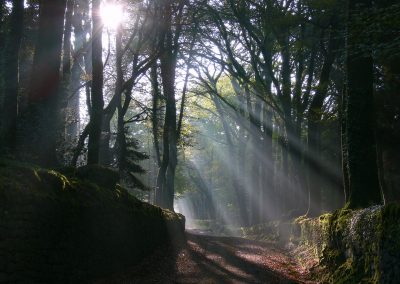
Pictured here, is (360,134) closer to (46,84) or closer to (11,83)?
(46,84)

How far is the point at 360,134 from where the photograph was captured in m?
9.88

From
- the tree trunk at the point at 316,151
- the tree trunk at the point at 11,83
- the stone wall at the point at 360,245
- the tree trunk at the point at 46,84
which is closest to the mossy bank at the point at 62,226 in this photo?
the tree trunk at the point at 46,84

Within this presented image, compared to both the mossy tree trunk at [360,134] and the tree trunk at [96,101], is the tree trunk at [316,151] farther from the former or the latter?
the tree trunk at [96,101]

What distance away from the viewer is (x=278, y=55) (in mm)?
23734

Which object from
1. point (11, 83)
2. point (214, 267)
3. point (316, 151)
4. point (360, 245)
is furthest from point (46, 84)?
point (316, 151)

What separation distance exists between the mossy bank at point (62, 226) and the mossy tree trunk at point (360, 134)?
209 inches

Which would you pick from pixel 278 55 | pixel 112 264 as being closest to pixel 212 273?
pixel 112 264

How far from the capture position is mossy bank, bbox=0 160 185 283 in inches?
229

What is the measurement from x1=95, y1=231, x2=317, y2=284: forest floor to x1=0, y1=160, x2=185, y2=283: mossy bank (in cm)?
62

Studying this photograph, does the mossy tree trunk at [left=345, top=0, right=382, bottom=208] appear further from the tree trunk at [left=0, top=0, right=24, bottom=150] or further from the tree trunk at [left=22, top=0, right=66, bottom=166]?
the tree trunk at [left=0, top=0, right=24, bottom=150]

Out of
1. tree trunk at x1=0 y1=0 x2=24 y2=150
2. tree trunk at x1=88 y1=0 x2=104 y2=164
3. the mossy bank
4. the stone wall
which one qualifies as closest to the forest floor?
the mossy bank

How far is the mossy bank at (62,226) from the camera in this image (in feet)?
19.1

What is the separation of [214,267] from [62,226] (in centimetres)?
510

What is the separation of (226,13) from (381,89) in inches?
309
